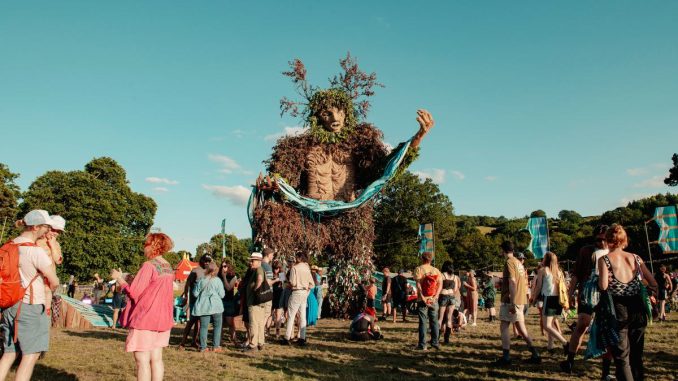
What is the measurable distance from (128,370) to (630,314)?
6532 millimetres

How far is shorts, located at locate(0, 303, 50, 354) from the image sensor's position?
14.4ft

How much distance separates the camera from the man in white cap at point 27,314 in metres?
4.37

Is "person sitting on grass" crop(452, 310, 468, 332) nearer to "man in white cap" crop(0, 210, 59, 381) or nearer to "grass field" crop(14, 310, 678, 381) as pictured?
"grass field" crop(14, 310, 678, 381)

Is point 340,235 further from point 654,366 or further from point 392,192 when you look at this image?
point 392,192

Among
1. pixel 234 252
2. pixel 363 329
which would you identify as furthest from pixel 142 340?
pixel 234 252

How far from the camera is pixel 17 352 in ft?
14.5

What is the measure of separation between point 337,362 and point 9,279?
477cm

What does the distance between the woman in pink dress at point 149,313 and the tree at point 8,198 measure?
121 ft

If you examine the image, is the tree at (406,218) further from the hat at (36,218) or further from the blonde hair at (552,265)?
the hat at (36,218)

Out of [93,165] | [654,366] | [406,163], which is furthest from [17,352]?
[93,165]

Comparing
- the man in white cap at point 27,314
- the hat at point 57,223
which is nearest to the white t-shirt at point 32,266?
the man in white cap at point 27,314

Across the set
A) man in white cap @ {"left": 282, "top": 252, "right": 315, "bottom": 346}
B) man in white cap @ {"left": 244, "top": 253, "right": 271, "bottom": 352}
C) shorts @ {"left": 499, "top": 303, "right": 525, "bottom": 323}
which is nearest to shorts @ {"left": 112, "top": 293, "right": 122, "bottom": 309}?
man in white cap @ {"left": 244, "top": 253, "right": 271, "bottom": 352}

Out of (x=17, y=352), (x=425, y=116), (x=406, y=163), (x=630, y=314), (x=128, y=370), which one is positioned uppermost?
(x=425, y=116)

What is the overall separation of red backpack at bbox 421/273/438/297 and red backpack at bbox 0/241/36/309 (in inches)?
245
